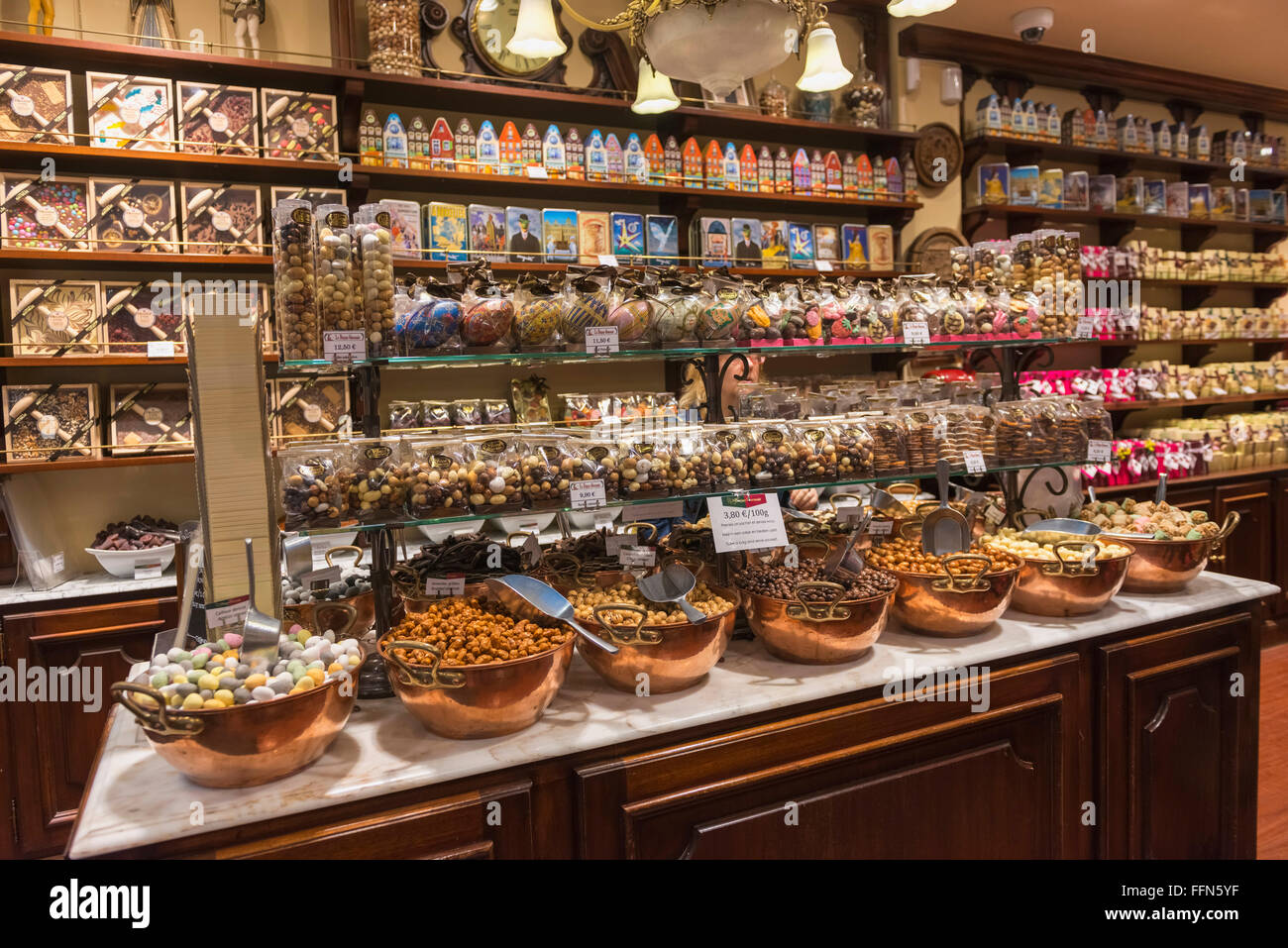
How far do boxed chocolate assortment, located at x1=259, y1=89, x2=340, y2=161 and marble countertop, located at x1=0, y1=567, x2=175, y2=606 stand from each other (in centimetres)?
166

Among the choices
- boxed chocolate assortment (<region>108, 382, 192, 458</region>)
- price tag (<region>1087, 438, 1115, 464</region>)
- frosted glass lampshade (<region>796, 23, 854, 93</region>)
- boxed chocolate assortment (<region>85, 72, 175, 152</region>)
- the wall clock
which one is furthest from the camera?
the wall clock

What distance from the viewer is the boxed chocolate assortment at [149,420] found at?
320cm

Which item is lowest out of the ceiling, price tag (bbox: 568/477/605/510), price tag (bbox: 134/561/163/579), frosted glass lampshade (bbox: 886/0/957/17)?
price tag (bbox: 134/561/163/579)

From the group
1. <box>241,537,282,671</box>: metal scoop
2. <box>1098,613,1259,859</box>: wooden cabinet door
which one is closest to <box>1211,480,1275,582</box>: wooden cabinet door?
<box>1098,613,1259,859</box>: wooden cabinet door

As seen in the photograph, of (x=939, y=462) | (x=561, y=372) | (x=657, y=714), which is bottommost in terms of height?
(x=657, y=714)

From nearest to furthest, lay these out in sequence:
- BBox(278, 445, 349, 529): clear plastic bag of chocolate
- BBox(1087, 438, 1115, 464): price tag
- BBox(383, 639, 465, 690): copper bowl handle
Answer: BBox(383, 639, 465, 690): copper bowl handle < BBox(278, 445, 349, 529): clear plastic bag of chocolate < BBox(1087, 438, 1115, 464): price tag

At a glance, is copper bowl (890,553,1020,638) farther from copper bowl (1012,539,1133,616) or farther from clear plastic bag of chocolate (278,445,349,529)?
clear plastic bag of chocolate (278,445,349,529)

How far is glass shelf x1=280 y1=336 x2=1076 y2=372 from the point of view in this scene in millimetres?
1658

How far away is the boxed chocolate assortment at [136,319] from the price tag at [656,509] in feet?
7.26

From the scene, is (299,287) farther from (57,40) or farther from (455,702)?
(57,40)

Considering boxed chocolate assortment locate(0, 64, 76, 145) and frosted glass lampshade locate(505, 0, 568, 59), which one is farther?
boxed chocolate assortment locate(0, 64, 76, 145)
